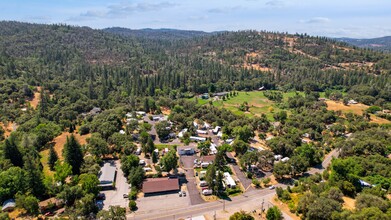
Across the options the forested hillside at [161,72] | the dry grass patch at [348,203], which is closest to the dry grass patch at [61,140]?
the forested hillside at [161,72]

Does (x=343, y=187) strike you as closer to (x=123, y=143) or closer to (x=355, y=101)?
(x=123, y=143)

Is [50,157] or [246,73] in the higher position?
[246,73]

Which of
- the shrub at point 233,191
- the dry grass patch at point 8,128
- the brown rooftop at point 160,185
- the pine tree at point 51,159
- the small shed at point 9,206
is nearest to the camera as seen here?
the small shed at point 9,206

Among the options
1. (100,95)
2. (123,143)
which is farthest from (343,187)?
(100,95)

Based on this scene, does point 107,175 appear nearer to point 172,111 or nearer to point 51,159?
point 51,159

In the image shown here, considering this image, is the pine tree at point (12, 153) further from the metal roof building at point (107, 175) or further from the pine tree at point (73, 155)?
the metal roof building at point (107, 175)

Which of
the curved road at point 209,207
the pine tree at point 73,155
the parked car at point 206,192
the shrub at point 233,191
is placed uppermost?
the pine tree at point 73,155

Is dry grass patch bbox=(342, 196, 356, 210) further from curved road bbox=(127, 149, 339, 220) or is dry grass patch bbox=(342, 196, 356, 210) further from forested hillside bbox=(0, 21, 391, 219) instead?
curved road bbox=(127, 149, 339, 220)
